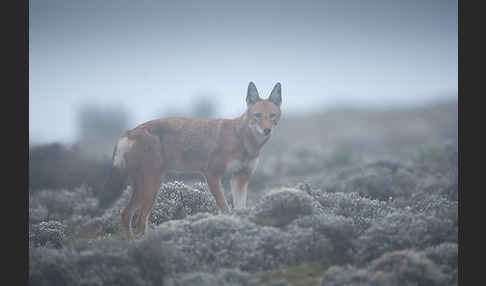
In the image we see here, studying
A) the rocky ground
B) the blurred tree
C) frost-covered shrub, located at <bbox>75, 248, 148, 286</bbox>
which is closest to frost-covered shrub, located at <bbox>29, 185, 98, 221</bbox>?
the rocky ground

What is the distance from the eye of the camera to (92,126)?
39.7 m

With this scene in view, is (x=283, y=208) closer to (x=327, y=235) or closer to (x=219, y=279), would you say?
(x=327, y=235)

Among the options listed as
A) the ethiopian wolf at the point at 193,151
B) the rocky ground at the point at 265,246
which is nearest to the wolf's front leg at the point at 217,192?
the ethiopian wolf at the point at 193,151

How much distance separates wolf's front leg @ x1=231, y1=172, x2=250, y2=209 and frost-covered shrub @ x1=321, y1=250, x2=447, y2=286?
8.61ft

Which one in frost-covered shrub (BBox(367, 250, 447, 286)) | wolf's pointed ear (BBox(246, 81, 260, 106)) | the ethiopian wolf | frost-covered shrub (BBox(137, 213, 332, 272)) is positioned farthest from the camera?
wolf's pointed ear (BBox(246, 81, 260, 106))

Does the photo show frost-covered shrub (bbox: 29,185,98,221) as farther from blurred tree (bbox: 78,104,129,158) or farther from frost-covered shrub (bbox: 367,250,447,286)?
blurred tree (bbox: 78,104,129,158)

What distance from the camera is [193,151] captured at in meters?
7.05

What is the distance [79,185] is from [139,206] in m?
7.44

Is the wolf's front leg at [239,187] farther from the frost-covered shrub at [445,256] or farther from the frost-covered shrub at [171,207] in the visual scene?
the frost-covered shrub at [445,256]

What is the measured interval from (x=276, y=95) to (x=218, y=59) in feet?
617

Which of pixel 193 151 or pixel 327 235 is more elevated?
pixel 193 151

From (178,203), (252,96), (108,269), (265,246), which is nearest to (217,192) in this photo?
(178,203)

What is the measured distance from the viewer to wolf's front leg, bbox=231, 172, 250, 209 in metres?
7.18

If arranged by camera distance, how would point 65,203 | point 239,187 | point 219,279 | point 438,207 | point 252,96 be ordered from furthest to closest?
point 65,203 < point 252,96 < point 239,187 < point 438,207 < point 219,279
